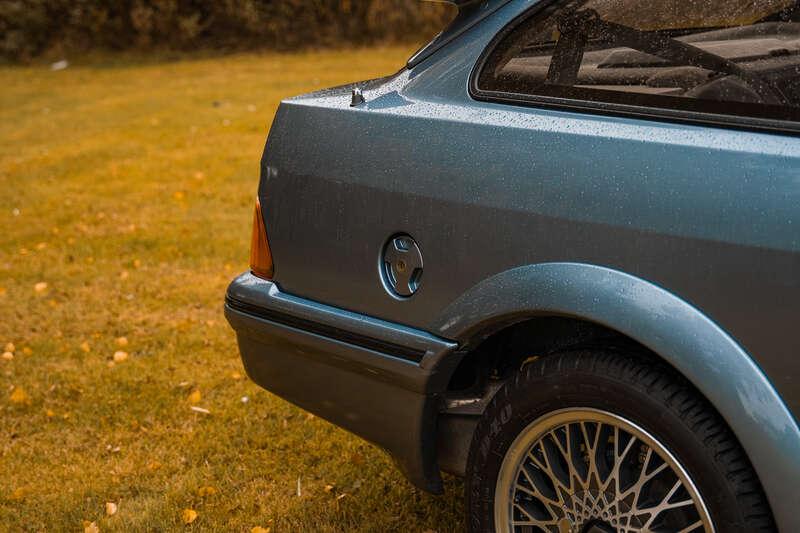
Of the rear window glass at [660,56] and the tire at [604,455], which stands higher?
the rear window glass at [660,56]

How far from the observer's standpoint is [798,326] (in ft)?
6.15

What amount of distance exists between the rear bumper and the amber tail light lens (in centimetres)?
3

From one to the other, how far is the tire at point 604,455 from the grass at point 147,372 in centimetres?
85

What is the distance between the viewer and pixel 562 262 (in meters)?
2.19

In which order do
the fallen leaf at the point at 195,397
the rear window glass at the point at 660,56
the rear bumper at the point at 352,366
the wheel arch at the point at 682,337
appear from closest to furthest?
the wheel arch at the point at 682,337 < the rear window glass at the point at 660,56 < the rear bumper at the point at 352,366 < the fallen leaf at the point at 195,397

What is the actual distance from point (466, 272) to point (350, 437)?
5.37 feet

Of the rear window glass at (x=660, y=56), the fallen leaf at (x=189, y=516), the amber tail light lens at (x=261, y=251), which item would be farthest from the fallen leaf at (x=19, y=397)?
the rear window glass at (x=660, y=56)

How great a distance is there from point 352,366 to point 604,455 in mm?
724

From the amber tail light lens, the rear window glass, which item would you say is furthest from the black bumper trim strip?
the rear window glass

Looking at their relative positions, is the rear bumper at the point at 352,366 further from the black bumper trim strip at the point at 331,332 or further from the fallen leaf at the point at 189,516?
the fallen leaf at the point at 189,516

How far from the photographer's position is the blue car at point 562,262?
195cm

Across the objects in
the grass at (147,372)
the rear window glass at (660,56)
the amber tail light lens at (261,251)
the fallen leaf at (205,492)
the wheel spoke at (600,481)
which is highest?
the rear window glass at (660,56)

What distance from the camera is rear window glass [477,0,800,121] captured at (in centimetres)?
207

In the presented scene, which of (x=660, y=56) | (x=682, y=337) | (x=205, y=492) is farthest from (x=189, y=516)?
(x=660, y=56)
